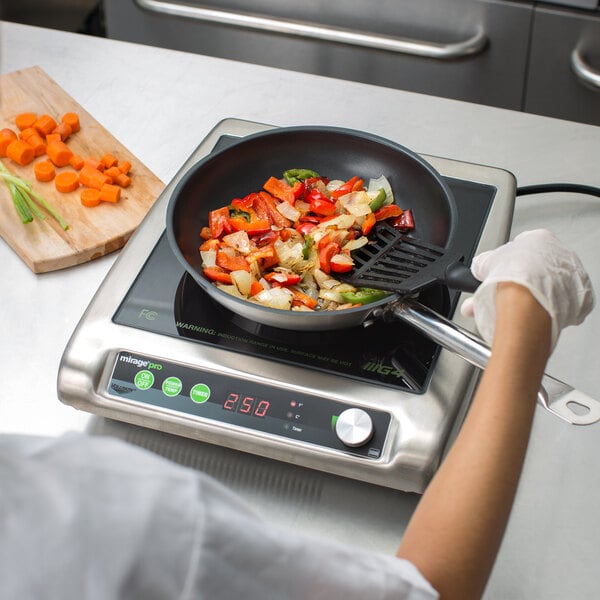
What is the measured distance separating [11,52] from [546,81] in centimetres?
114

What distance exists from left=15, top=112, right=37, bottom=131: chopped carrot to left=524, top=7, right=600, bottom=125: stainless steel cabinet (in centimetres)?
109

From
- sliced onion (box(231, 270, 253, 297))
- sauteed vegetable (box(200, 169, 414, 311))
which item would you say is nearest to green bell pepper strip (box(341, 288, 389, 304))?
sauteed vegetable (box(200, 169, 414, 311))

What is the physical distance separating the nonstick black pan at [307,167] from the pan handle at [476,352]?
0.34 ft

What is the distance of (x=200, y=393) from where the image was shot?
2.83 ft

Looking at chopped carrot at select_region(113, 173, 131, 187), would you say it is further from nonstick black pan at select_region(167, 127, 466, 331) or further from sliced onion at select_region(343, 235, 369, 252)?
sliced onion at select_region(343, 235, 369, 252)

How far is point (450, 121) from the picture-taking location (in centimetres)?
133

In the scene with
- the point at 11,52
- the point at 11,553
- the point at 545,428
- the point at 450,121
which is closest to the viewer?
the point at 11,553

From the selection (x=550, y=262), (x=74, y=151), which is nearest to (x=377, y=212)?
(x=550, y=262)

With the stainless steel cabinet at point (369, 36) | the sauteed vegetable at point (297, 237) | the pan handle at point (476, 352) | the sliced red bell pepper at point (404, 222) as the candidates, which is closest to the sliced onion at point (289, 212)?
the sauteed vegetable at point (297, 237)

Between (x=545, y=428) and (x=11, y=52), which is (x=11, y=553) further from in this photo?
(x=11, y=52)

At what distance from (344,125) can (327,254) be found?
1.55 feet

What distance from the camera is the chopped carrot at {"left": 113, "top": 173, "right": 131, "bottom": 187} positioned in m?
1.19

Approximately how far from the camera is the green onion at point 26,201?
3.71 ft

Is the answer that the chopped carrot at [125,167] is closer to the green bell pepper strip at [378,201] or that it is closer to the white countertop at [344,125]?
the white countertop at [344,125]
